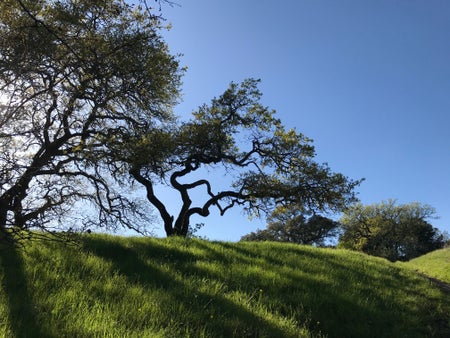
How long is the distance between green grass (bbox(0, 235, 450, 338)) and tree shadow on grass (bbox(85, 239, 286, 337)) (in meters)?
0.02

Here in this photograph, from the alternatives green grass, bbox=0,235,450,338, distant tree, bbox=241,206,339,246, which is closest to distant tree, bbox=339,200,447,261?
distant tree, bbox=241,206,339,246

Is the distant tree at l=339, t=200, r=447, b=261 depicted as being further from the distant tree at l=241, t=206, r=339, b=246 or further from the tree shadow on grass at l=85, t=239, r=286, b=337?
the tree shadow on grass at l=85, t=239, r=286, b=337

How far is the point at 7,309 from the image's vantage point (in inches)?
163

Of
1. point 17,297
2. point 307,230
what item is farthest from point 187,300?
point 307,230

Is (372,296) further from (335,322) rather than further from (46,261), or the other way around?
(46,261)

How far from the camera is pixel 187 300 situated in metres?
5.65

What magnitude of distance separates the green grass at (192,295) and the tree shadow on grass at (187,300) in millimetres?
18

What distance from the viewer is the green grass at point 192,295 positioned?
4.34m

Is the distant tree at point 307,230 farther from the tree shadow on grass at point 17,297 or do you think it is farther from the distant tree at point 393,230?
the tree shadow on grass at point 17,297

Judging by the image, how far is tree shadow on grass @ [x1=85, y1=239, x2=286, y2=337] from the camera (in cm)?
496

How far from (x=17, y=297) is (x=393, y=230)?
249 feet

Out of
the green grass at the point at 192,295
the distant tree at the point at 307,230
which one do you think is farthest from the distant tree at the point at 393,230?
the green grass at the point at 192,295

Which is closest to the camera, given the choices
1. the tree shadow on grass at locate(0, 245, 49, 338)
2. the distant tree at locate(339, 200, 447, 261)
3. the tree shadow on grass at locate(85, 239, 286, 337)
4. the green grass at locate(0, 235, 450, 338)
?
the tree shadow on grass at locate(0, 245, 49, 338)

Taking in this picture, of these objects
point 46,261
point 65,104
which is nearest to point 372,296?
point 46,261
